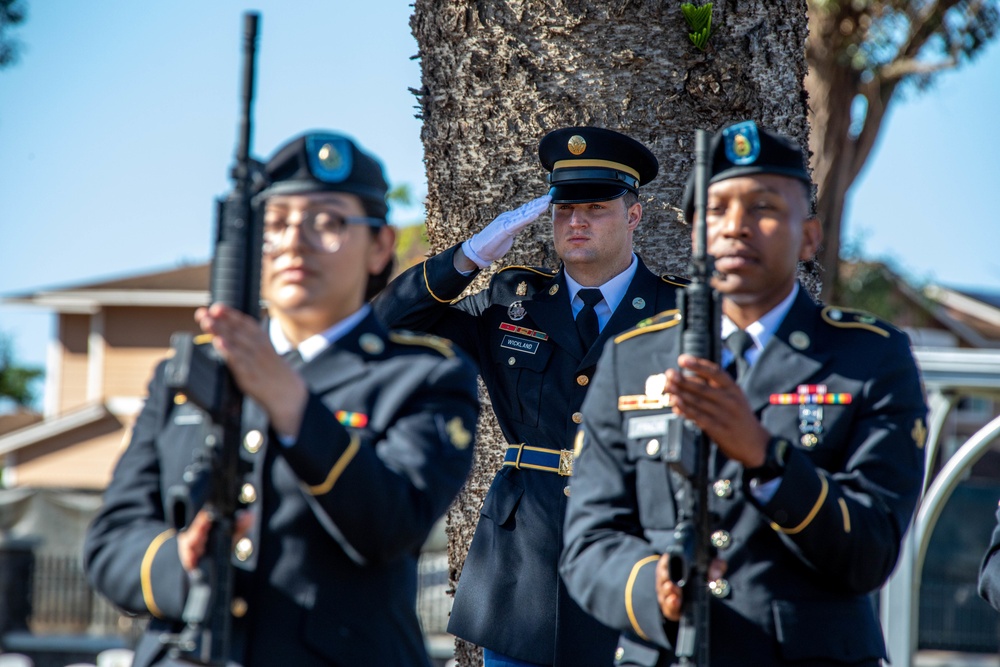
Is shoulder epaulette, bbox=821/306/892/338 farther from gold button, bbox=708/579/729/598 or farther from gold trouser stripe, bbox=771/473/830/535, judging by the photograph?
gold button, bbox=708/579/729/598

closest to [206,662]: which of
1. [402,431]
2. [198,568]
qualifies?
[198,568]

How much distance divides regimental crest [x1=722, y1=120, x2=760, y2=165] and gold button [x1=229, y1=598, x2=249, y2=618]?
139cm

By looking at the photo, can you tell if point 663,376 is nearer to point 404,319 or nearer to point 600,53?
point 404,319

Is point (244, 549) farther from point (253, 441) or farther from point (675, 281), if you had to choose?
point (675, 281)

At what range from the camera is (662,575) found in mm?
2705

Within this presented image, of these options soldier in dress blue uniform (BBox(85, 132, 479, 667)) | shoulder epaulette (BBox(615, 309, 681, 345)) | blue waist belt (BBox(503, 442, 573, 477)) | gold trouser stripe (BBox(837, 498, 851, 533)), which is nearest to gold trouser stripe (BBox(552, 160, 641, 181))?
blue waist belt (BBox(503, 442, 573, 477))

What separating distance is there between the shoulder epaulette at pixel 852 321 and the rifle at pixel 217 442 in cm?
127

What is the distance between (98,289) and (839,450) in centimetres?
2996

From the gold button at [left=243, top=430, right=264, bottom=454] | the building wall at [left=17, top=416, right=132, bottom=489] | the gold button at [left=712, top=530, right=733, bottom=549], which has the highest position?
the gold button at [left=243, top=430, right=264, bottom=454]

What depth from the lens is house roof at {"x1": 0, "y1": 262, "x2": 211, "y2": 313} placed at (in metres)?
30.6

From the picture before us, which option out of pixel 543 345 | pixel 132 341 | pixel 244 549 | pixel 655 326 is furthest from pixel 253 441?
pixel 132 341

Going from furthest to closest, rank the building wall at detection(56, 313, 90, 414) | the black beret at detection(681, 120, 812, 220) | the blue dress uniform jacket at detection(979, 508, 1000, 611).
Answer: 1. the building wall at detection(56, 313, 90, 414)
2. the blue dress uniform jacket at detection(979, 508, 1000, 611)
3. the black beret at detection(681, 120, 812, 220)

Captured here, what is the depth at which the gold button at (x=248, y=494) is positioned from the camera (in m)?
2.76

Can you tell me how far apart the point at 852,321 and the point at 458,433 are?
36.7 inches
